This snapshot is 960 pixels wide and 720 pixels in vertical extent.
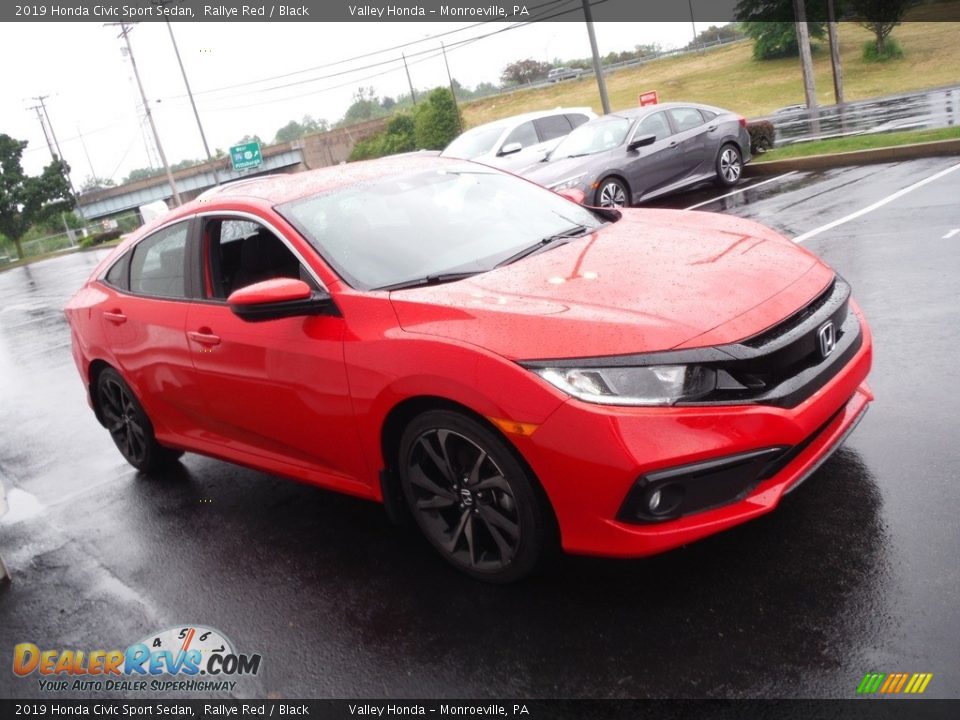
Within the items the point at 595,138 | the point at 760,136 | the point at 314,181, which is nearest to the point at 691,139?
the point at 595,138

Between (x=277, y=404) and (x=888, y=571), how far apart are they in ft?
8.82

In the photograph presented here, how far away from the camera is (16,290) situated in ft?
85.4

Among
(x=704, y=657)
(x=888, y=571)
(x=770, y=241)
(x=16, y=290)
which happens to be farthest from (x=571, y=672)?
(x=16, y=290)

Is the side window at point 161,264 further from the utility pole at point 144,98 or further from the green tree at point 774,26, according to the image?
the green tree at point 774,26

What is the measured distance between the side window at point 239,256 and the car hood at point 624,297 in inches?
33.7

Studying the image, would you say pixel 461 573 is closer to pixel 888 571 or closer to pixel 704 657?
pixel 704 657

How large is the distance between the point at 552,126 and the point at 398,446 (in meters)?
14.0

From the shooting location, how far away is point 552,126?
1647 cm

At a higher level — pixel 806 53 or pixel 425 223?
pixel 806 53

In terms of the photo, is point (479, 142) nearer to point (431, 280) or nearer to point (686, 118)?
point (686, 118)

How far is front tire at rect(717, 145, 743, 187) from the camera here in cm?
1341

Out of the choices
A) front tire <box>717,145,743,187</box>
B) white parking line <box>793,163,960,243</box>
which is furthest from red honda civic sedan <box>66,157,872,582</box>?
front tire <box>717,145,743,187</box>

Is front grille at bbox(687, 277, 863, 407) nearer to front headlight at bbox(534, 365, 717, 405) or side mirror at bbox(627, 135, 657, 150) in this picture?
front headlight at bbox(534, 365, 717, 405)

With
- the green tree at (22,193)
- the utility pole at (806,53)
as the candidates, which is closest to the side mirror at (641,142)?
the utility pole at (806,53)
